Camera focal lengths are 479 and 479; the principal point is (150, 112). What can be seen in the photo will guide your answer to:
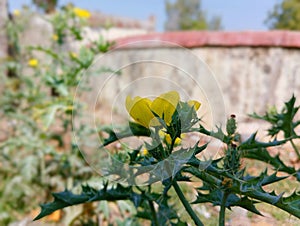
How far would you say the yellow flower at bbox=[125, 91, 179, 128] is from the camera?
61 cm

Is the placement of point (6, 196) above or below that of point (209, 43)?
below

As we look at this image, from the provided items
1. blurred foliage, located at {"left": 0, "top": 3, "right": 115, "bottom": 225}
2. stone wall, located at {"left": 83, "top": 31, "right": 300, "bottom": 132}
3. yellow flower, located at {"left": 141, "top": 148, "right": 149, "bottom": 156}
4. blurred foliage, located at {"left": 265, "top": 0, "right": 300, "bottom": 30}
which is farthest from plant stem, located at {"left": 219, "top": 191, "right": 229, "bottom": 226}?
blurred foliage, located at {"left": 265, "top": 0, "right": 300, "bottom": 30}

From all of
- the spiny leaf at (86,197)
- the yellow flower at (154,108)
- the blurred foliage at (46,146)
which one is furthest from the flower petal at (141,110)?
the blurred foliage at (46,146)

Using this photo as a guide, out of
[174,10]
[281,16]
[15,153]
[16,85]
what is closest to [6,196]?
[15,153]

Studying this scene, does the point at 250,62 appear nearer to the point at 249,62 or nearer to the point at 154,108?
the point at 249,62

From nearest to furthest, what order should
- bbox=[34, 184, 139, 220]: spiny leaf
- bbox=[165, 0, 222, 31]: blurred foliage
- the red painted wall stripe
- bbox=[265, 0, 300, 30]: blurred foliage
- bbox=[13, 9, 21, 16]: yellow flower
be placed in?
bbox=[34, 184, 139, 220]: spiny leaf, bbox=[13, 9, 21, 16]: yellow flower, the red painted wall stripe, bbox=[265, 0, 300, 30]: blurred foliage, bbox=[165, 0, 222, 31]: blurred foliage

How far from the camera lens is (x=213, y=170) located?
64cm

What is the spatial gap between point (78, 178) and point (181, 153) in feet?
8.63

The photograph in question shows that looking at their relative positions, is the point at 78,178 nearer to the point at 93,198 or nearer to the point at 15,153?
the point at 15,153

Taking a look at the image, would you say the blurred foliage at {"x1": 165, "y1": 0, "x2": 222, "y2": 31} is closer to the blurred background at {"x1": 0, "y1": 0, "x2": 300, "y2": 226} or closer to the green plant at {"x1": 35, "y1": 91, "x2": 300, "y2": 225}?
the blurred background at {"x1": 0, "y1": 0, "x2": 300, "y2": 226}

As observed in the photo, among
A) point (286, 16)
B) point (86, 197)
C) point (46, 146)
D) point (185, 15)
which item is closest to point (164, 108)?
point (86, 197)

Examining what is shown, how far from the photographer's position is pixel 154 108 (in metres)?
0.61

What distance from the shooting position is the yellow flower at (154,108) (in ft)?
1.99

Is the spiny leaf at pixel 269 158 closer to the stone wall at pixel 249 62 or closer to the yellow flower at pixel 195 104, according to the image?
the yellow flower at pixel 195 104
